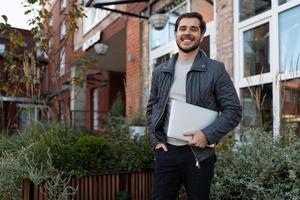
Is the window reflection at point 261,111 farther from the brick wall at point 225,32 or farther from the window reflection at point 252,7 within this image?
the window reflection at point 252,7

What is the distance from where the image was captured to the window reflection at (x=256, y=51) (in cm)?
527

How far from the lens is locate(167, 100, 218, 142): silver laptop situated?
2467mm

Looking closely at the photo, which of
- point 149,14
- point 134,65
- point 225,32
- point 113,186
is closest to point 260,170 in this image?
point 113,186

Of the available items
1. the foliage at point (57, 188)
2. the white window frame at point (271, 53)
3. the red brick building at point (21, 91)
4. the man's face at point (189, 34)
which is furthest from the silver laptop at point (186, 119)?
the red brick building at point (21, 91)

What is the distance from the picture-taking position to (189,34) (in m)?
2.55

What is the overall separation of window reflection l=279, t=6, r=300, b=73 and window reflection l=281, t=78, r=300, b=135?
0.19 m

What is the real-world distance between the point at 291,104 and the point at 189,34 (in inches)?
102

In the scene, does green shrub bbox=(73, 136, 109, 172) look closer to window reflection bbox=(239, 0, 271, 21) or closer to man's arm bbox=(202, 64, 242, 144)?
man's arm bbox=(202, 64, 242, 144)

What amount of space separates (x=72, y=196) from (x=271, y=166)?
1.81 m

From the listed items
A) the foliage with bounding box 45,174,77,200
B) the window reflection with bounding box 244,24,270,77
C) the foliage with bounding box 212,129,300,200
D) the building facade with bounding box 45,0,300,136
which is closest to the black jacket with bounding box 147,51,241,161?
the foliage with bounding box 212,129,300,200

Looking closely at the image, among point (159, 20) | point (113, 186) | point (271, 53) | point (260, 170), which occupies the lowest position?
point (113, 186)

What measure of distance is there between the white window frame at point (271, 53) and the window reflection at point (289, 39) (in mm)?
47

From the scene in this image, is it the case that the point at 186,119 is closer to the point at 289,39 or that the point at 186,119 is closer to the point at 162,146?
the point at 162,146

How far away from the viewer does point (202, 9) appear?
22.2 ft
